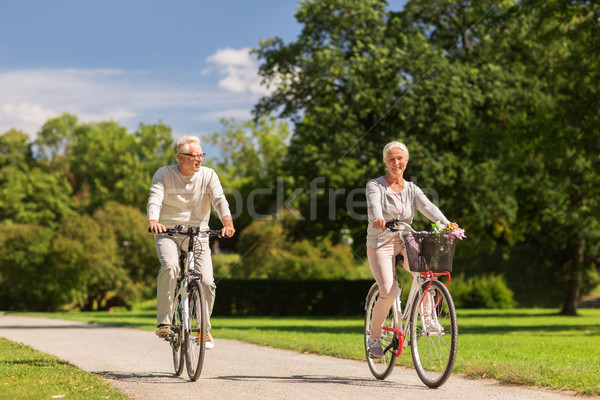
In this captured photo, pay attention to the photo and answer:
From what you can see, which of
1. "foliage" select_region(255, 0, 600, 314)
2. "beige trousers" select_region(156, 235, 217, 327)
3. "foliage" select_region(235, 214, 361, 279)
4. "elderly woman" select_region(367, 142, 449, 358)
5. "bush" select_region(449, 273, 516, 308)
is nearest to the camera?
"elderly woman" select_region(367, 142, 449, 358)

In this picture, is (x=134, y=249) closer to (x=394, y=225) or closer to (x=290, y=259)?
(x=290, y=259)

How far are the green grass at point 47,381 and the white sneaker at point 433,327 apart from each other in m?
2.49

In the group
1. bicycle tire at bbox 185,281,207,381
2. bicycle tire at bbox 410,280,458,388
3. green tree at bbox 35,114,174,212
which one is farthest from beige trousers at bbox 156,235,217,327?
green tree at bbox 35,114,174,212

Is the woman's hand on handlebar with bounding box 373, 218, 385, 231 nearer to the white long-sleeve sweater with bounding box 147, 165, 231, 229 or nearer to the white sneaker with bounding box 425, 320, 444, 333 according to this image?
the white sneaker with bounding box 425, 320, 444, 333

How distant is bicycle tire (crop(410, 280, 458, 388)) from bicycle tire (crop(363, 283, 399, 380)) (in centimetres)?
24

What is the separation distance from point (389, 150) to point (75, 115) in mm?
62037

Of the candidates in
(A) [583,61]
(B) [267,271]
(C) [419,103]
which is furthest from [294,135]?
(B) [267,271]

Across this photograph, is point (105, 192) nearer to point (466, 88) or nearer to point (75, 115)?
point (75, 115)

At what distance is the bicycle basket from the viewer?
5.70 m

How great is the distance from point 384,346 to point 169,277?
6.67 ft

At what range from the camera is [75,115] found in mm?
64188

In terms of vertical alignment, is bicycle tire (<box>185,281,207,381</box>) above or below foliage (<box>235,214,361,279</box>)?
below

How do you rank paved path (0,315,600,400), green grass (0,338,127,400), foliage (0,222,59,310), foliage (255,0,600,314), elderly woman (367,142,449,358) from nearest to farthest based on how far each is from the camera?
green grass (0,338,127,400) < paved path (0,315,600,400) < elderly woman (367,142,449,358) < foliage (255,0,600,314) < foliage (0,222,59,310)

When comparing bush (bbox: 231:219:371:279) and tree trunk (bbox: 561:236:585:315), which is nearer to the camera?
tree trunk (bbox: 561:236:585:315)
